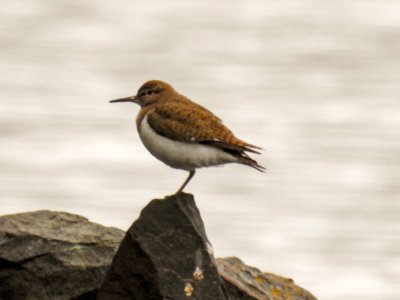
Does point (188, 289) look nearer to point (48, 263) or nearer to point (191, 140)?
point (48, 263)

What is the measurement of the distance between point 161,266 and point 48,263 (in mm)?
1376

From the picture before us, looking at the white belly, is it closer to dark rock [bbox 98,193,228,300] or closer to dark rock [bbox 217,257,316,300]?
dark rock [bbox 217,257,316,300]

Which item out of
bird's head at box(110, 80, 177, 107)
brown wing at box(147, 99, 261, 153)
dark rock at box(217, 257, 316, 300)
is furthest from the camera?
bird's head at box(110, 80, 177, 107)

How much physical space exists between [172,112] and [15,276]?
2312mm

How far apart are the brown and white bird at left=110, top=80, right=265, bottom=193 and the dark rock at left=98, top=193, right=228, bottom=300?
0.97 m

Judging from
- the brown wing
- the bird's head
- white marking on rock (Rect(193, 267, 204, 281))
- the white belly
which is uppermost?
the bird's head

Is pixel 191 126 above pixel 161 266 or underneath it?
above

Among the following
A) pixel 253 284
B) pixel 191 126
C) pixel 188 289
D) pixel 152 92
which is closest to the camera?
pixel 188 289

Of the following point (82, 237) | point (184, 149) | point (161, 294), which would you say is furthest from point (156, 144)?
point (161, 294)

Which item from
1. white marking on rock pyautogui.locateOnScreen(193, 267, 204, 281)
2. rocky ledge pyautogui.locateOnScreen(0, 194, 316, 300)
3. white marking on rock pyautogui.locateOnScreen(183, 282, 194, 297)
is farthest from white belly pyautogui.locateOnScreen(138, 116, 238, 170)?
white marking on rock pyautogui.locateOnScreen(183, 282, 194, 297)

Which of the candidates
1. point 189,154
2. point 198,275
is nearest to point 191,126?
point 189,154

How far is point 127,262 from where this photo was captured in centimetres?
1187

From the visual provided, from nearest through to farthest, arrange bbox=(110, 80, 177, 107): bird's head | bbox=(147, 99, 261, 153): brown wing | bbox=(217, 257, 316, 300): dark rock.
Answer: bbox=(217, 257, 316, 300): dark rock, bbox=(147, 99, 261, 153): brown wing, bbox=(110, 80, 177, 107): bird's head

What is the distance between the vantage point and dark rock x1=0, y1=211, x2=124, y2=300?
12578 mm
